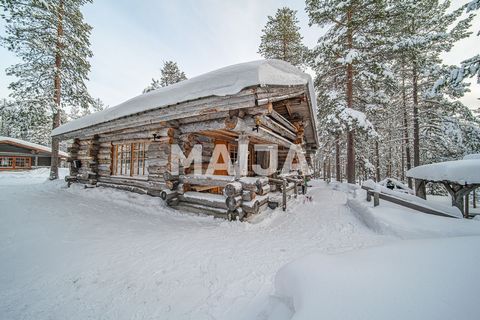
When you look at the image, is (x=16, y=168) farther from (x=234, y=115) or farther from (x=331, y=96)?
(x=331, y=96)

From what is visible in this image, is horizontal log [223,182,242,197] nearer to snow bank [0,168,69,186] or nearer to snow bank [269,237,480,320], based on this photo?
snow bank [269,237,480,320]

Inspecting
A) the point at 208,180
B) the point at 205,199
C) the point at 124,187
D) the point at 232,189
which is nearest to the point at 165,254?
the point at 232,189

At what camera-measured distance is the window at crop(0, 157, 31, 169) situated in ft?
70.0

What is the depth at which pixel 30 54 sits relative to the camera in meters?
11.9

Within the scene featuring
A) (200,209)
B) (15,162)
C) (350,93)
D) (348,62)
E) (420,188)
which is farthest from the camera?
(15,162)

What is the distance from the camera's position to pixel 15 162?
22.0 metres

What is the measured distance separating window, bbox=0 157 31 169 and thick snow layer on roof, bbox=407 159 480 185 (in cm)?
3660

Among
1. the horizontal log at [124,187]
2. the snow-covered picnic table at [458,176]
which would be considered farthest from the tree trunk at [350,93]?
the horizontal log at [124,187]

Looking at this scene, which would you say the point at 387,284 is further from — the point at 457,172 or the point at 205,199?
the point at 457,172

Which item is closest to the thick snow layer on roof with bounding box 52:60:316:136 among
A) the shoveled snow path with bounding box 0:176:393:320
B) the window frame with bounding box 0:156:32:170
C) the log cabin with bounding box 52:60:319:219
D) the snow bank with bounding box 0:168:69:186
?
the log cabin with bounding box 52:60:319:219

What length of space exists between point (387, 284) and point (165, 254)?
3.24 metres

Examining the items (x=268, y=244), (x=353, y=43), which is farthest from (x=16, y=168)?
(x=353, y=43)

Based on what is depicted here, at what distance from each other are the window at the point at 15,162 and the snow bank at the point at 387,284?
112 feet

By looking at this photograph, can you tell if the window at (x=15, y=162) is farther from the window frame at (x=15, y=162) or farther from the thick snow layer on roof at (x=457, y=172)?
the thick snow layer on roof at (x=457, y=172)
